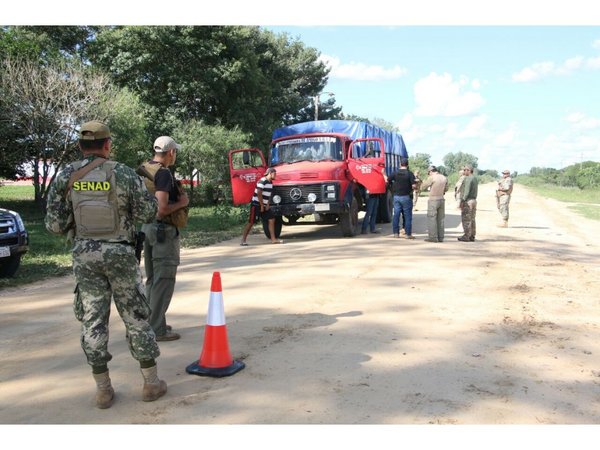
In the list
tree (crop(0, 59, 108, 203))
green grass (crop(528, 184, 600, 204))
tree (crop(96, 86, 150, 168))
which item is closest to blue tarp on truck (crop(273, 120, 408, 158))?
tree (crop(96, 86, 150, 168))

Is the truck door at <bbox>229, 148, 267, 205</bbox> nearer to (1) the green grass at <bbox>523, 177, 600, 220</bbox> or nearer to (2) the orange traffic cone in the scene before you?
(2) the orange traffic cone

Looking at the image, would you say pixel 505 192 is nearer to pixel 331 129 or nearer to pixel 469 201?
pixel 469 201

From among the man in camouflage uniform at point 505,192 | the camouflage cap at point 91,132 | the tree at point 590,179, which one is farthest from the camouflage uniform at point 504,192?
the tree at point 590,179

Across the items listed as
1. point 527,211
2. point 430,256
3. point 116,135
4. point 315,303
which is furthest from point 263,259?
point 527,211

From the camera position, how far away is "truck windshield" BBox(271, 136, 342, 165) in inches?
554

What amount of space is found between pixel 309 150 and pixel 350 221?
2.06m

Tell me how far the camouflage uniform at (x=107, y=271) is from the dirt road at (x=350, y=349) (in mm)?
464

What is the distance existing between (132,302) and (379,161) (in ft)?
34.5

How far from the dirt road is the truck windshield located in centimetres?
472

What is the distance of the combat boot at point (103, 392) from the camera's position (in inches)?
154

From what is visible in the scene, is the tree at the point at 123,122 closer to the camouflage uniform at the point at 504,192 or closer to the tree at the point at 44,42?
the tree at the point at 44,42

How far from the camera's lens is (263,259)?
10789 mm

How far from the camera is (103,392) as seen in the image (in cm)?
392

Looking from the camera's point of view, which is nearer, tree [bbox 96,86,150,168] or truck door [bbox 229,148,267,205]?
truck door [bbox 229,148,267,205]
